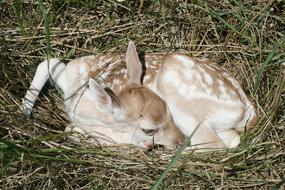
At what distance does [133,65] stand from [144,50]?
77cm

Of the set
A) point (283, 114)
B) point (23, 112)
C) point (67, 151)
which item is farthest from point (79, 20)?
point (283, 114)

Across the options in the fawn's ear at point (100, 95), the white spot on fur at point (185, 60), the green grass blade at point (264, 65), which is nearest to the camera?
the fawn's ear at point (100, 95)

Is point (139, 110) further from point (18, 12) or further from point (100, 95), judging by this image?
point (18, 12)

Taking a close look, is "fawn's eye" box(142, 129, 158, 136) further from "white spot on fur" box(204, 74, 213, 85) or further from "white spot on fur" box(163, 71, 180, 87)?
"white spot on fur" box(204, 74, 213, 85)

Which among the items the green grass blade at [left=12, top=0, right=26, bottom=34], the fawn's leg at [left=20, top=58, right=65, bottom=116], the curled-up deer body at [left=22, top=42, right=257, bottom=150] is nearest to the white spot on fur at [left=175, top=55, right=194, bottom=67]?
the curled-up deer body at [left=22, top=42, right=257, bottom=150]

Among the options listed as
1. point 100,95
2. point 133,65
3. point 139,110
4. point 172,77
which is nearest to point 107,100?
point 100,95

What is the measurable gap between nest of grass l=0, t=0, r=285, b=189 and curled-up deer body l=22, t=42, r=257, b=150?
0.42 ft

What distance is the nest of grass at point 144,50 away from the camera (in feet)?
13.1

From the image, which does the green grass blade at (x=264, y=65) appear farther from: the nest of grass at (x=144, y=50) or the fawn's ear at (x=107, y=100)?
the fawn's ear at (x=107, y=100)

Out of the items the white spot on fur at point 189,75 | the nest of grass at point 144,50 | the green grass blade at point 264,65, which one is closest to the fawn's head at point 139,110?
the nest of grass at point 144,50

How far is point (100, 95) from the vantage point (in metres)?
4.08

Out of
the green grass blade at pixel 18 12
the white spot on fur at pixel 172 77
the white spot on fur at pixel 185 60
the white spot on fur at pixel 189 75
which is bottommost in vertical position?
the white spot on fur at pixel 172 77

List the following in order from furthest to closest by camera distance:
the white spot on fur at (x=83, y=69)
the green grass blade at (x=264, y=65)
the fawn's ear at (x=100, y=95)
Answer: the white spot on fur at (x=83, y=69) < the green grass blade at (x=264, y=65) < the fawn's ear at (x=100, y=95)

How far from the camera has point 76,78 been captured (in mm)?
4605
